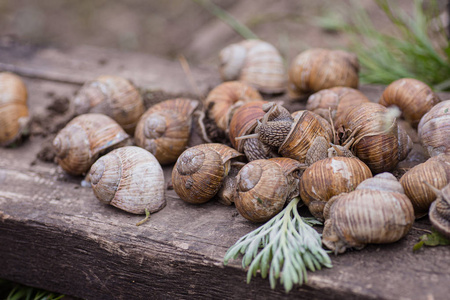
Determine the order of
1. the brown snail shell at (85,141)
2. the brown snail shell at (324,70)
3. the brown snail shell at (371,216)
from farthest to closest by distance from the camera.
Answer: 1. the brown snail shell at (324,70)
2. the brown snail shell at (85,141)
3. the brown snail shell at (371,216)

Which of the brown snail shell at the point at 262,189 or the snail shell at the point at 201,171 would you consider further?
the snail shell at the point at 201,171

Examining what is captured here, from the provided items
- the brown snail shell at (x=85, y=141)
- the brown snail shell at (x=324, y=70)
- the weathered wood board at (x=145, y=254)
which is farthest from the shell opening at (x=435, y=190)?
the brown snail shell at (x=85, y=141)

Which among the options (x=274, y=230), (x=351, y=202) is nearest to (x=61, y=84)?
(x=274, y=230)

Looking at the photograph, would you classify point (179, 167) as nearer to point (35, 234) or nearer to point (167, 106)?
point (167, 106)

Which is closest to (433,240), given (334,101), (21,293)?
(334,101)

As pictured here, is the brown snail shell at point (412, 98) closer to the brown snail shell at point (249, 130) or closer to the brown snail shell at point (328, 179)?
the brown snail shell at point (328, 179)

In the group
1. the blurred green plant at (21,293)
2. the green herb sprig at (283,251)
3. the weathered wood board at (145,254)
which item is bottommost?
the blurred green plant at (21,293)
